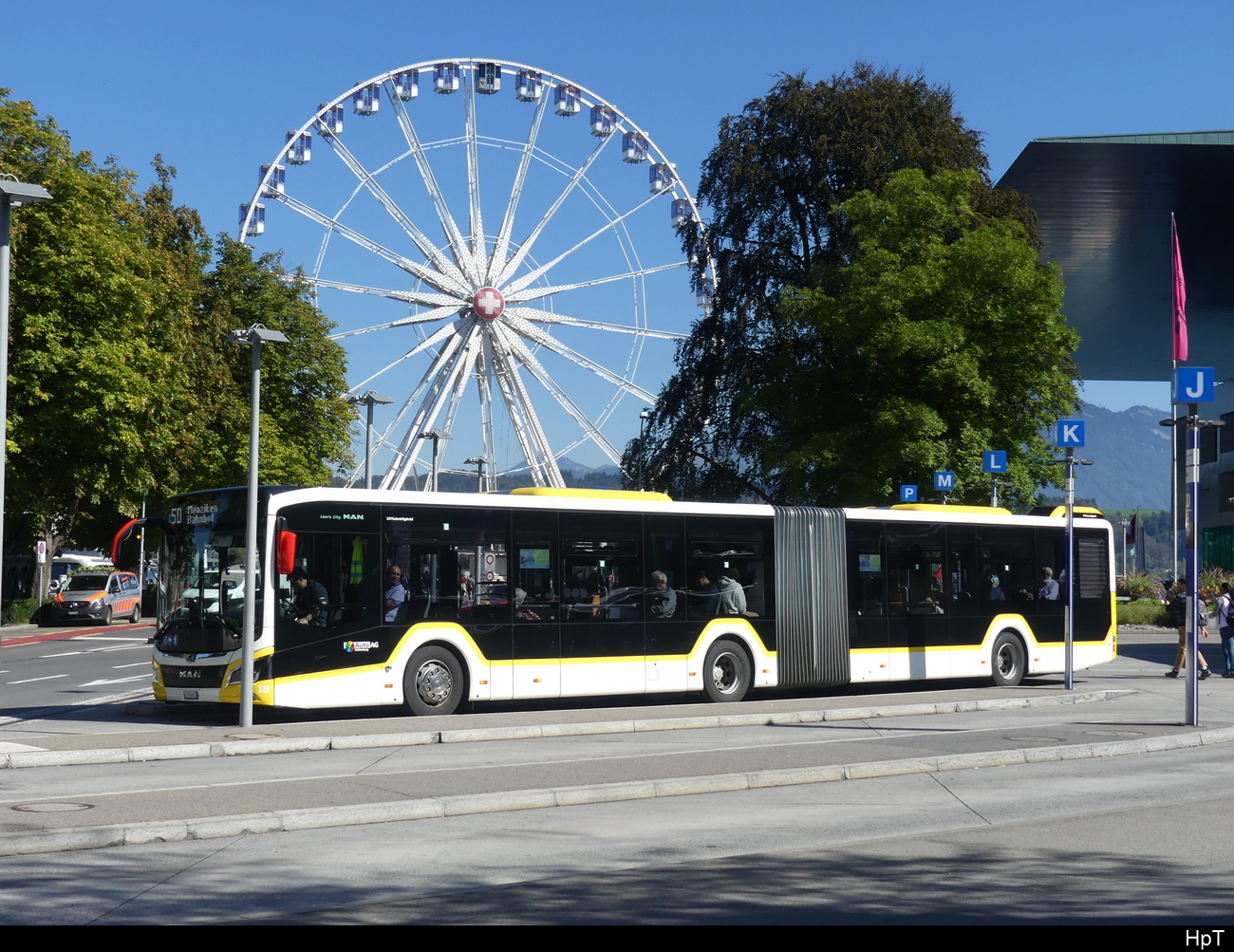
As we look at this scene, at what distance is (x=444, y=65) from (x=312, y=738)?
109 ft

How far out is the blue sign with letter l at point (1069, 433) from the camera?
70.6 ft

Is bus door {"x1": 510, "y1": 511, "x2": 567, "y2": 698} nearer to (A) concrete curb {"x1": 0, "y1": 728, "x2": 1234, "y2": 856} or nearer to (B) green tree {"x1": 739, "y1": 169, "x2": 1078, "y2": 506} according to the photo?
(A) concrete curb {"x1": 0, "y1": 728, "x2": 1234, "y2": 856}

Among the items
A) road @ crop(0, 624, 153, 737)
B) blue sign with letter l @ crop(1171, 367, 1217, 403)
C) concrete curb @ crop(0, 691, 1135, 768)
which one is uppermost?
blue sign with letter l @ crop(1171, 367, 1217, 403)

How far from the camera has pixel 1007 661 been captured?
22.7 metres

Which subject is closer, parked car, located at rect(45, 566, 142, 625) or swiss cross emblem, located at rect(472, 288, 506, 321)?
swiss cross emblem, located at rect(472, 288, 506, 321)

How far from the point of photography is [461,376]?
39719 mm

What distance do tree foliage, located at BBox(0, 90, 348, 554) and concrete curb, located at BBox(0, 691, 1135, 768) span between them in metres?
21.1

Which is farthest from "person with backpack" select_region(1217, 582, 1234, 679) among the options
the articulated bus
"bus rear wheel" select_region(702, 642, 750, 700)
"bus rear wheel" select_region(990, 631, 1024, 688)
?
"bus rear wheel" select_region(702, 642, 750, 700)

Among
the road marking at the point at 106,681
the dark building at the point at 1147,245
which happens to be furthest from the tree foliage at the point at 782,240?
the road marking at the point at 106,681

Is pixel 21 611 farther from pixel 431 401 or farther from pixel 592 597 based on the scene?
pixel 592 597

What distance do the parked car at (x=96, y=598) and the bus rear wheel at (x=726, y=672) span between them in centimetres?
2595

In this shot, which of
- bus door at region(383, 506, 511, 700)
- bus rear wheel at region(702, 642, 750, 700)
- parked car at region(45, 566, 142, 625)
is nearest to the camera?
bus door at region(383, 506, 511, 700)

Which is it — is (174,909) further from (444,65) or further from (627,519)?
(444,65)

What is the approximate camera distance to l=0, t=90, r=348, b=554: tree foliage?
110 ft
